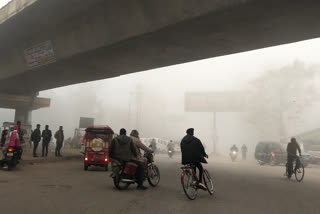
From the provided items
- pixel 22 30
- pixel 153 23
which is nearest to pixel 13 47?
pixel 22 30

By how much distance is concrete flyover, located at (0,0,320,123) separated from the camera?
8234 millimetres

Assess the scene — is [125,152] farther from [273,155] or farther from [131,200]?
[273,155]

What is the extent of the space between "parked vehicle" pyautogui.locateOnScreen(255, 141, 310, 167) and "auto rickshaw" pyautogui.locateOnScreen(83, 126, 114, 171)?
14.2 m

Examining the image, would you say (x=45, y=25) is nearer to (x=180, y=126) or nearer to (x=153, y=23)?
(x=153, y=23)

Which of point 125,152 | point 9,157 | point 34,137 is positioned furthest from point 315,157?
point 9,157

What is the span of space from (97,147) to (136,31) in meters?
5.34

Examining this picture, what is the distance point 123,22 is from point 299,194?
8232 millimetres

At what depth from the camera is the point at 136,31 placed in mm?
9875

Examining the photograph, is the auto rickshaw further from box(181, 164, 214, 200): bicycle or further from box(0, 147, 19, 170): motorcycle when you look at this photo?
box(181, 164, 214, 200): bicycle

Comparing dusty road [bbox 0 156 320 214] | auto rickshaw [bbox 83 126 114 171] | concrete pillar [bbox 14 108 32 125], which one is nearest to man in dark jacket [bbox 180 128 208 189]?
dusty road [bbox 0 156 320 214]

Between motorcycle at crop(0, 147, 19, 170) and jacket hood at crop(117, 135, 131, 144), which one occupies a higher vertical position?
jacket hood at crop(117, 135, 131, 144)

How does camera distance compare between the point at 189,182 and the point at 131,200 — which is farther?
the point at 189,182

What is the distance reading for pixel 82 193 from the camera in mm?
6891

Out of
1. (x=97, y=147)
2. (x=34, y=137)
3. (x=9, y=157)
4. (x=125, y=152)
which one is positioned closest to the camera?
(x=125, y=152)
